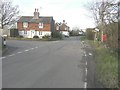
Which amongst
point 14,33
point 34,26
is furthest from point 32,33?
point 14,33

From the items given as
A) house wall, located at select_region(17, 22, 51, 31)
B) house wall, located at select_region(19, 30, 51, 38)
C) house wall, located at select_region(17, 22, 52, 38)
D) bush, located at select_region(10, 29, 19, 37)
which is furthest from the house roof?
bush, located at select_region(10, 29, 19, 37)

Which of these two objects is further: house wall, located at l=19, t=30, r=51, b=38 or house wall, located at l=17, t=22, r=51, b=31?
house wall, located at l=17, t=22, r=51, b=31

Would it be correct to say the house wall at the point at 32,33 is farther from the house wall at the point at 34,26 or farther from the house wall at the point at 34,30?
the house wall at the point at 34,26

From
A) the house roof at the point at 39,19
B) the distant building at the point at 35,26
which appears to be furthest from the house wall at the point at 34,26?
the house roof at the point at 39,19

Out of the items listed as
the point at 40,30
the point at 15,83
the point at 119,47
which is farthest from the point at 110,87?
the point at 40,30

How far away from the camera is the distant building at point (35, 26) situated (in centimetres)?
9544

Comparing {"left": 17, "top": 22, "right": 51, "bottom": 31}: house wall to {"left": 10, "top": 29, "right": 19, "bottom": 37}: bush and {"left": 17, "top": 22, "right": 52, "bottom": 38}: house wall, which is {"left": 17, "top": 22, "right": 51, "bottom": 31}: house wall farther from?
{"left": 10, "top": 29, "right": 19, "bottom": 37}: bush

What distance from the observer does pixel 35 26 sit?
9644 cm

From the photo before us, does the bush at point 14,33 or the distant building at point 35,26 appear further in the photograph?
the distant building at point 35,26

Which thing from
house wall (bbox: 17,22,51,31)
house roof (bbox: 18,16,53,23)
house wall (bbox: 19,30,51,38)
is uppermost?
house roof (bbox: 18,16,53,23)

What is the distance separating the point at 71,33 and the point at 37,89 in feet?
500

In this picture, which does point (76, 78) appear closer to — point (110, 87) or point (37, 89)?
point (110, 87)

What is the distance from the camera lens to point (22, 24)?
97125mm

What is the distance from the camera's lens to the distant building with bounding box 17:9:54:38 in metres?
95.4
